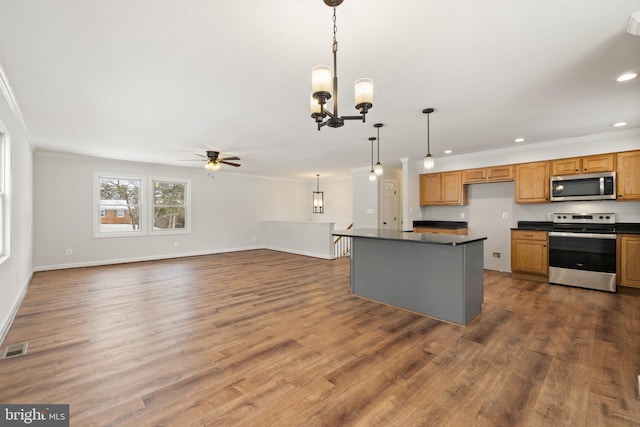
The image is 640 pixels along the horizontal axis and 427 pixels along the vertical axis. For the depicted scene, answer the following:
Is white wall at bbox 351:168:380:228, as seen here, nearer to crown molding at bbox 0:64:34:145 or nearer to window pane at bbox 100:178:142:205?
window pane at bbox 100:178:142:205

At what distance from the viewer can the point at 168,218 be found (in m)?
7.56

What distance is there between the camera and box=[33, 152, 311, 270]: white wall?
5.88m

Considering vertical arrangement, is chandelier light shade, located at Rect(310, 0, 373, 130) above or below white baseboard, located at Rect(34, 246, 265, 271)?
above

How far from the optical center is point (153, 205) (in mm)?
7277

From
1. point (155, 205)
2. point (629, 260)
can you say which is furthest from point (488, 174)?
point (155, 205)

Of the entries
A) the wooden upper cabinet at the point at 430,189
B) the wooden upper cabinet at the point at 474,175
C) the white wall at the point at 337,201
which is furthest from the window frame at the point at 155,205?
the wooden upper cabinet at the point at 474,175

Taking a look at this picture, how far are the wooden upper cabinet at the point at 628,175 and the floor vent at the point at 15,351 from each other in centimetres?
768

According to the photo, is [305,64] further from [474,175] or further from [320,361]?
[474,175]

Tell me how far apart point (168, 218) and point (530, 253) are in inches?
327

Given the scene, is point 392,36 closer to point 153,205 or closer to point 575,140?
point 575,140

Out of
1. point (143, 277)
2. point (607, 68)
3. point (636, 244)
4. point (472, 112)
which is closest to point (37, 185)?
point (143, 277)

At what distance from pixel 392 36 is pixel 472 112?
80.3 inches

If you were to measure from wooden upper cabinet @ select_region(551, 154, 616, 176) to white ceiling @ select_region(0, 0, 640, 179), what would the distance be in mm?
516

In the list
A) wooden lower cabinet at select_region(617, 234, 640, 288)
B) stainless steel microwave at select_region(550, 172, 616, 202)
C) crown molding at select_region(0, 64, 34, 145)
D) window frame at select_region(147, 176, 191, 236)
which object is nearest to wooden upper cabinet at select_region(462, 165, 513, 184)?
stainless steel microwave at select_region(550, 172, 616, 202)
